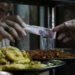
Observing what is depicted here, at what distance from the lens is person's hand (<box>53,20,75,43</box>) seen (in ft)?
6.21

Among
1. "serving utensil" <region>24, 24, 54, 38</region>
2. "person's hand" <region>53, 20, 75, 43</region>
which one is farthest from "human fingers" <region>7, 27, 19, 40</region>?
"person's hand" <region>53, 20, 75, 43</region>

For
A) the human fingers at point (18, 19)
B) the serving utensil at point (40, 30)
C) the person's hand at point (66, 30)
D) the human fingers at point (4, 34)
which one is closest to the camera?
the human fingers at point (4, 34)

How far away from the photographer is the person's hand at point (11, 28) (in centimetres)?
144

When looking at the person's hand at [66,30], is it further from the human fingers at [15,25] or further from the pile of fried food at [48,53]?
the human fingers at [15,25]

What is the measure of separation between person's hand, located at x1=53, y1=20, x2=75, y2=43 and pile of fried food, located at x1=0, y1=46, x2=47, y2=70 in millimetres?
417

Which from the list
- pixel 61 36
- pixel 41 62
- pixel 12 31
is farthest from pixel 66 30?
pixel 12 31

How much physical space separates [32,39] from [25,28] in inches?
6.5

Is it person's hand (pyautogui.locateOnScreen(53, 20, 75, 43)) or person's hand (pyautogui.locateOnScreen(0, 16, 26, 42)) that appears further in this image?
person's hand (pyautogui.locateOnScreen(53, 20, 75, 43))

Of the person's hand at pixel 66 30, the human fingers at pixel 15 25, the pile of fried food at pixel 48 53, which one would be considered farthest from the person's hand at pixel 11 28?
the person's hand at pixel 66 30

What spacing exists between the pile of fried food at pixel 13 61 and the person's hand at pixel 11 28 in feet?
0.24

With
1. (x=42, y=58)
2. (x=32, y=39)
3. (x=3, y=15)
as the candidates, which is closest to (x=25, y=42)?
(x=32, y=39)

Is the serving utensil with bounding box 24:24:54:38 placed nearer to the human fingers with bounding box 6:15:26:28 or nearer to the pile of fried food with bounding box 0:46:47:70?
the human fingers with bounding box 6:15:26:28

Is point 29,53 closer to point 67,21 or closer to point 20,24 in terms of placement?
point 20,24

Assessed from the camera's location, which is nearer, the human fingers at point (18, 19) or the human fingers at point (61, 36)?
the human fingers at point (18, 19)
